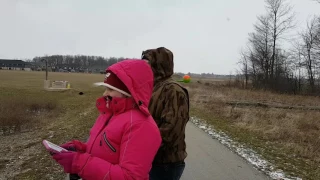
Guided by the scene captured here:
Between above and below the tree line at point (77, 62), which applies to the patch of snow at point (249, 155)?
below

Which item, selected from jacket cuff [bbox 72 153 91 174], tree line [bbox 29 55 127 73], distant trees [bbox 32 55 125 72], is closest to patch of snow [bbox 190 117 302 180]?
jacket cuff [bbox 72 153 91 174]

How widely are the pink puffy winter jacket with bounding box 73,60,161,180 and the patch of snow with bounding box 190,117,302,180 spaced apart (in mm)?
A: 4734

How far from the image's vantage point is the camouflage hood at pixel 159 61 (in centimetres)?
296

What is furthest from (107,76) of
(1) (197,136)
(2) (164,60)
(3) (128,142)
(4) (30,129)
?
(4) (30,129)

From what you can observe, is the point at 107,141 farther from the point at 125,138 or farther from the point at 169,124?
the point at 169,124

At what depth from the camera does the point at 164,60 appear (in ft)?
9.78

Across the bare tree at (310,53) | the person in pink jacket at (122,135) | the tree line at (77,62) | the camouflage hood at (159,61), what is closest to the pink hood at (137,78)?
the person in pink jacket at (122,135)

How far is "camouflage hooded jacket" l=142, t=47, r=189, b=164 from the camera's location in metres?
2.75

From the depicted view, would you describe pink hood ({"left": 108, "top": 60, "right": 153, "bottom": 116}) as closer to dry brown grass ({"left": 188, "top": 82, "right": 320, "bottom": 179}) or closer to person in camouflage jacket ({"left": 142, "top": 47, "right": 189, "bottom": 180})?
person in camouflage jacket ({"left": 142, "top": 47, "right": 189, "bottom": 180})

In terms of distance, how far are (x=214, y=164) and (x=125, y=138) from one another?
5307 mm

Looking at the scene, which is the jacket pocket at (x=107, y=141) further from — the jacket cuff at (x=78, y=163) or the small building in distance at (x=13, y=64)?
the small building in distance at (x=13, y=64)

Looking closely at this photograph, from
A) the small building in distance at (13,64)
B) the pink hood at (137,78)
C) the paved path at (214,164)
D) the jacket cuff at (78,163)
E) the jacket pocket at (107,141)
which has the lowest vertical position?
the paved path at (214,164)

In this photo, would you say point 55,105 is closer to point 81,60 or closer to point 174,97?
point 174,97

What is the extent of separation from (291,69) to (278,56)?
2820 mm
